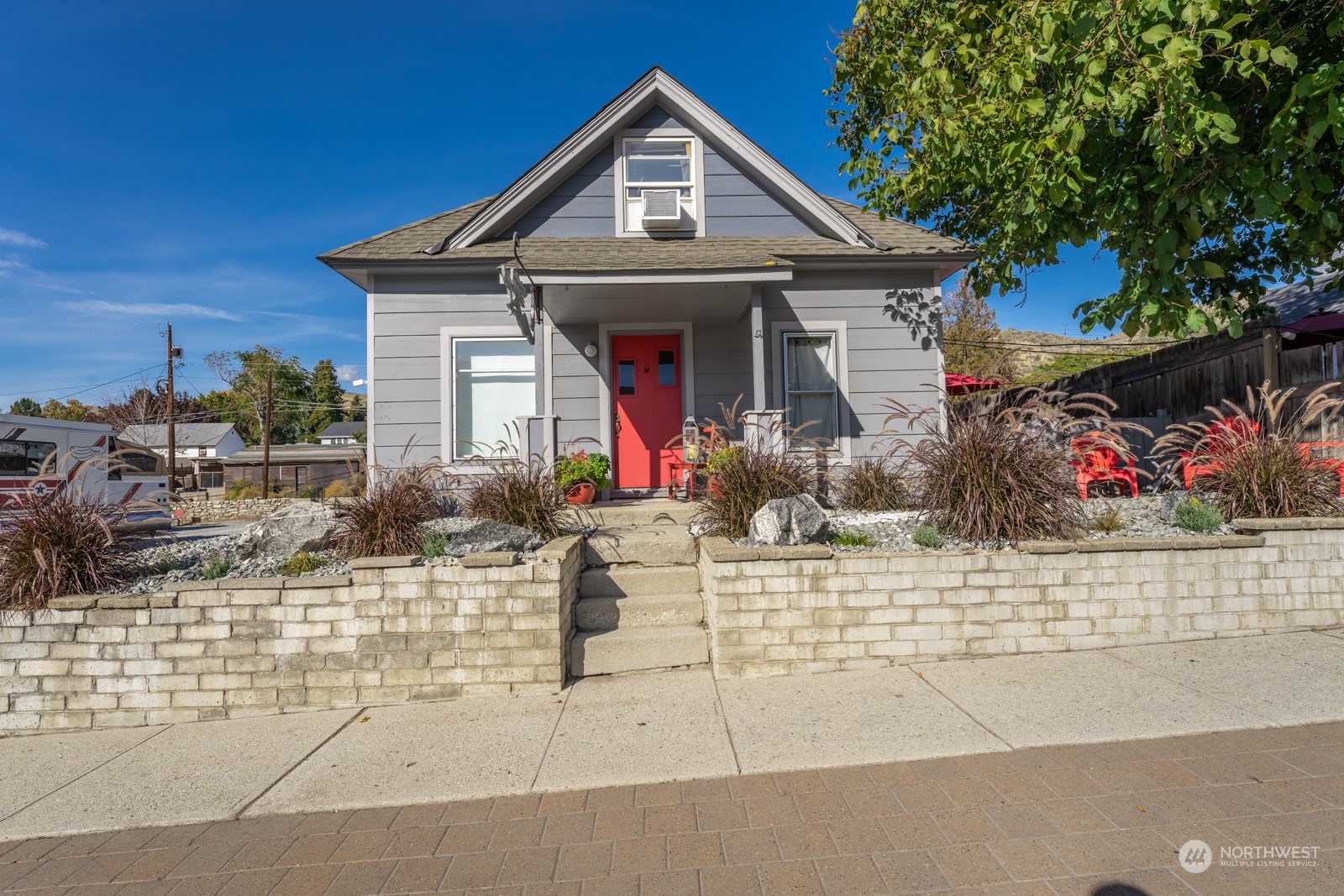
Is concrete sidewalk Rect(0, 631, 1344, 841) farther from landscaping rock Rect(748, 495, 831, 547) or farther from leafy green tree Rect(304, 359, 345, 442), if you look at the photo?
leafy green tree Rect(304, 359, 345, 442)

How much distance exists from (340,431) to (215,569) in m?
51.9

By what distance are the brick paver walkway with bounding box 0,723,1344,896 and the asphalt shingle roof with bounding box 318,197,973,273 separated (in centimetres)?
550

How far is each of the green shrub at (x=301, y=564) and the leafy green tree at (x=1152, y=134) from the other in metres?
6.49

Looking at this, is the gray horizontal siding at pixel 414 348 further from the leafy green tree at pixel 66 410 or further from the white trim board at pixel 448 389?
the leafy green tree at pixel 66 410

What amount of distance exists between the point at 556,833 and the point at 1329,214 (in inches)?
273

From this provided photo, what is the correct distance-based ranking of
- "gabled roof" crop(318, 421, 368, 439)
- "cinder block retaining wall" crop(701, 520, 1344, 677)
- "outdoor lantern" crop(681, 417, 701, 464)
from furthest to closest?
"gabled roof" crop(318, 421, 368, 439) < "outdoor lantern" crop(681, 417, 701, 464) < "cinder block retaining wall" crop(701, 520, 1344, 677)

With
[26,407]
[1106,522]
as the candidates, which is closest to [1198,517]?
[1106,522]

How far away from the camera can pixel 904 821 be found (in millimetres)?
2838

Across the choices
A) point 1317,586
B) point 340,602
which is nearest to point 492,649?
point 340,602

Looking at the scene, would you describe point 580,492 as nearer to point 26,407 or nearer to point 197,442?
point 197,442

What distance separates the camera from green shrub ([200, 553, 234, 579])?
4914 mm

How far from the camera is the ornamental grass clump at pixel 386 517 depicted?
200 inches

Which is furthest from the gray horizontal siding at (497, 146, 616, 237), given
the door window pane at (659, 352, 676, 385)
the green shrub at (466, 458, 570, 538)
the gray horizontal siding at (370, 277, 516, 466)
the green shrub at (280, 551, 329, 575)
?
the green shrub at (280, 551, 329, 575)

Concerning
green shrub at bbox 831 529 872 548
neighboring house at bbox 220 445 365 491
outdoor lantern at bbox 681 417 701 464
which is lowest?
green shrub at bbox 831 529 872 548
